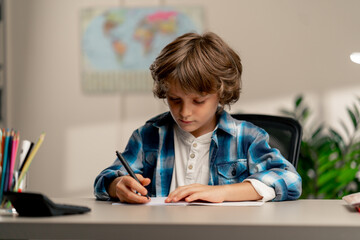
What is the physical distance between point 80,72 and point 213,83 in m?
2.72

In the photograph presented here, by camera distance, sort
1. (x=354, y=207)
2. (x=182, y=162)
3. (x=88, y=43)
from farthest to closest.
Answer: (x=88, y=43), (x=182, y=162), (x=354, y=207)

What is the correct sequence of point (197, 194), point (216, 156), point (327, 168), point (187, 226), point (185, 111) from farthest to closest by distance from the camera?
point (327, 168) < point (216, 156) < point (185, 111) < point (197, 194) < point (187, 226)

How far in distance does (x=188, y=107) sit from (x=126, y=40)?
270cm

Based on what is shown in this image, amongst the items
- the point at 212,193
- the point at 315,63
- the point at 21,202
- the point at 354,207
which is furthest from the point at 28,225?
the point at 315,63

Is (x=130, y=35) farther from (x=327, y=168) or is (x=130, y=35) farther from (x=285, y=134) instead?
(x=285, y=134)

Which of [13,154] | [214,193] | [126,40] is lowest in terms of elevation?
[214,193]

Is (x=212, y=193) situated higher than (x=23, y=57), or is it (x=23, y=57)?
(x=23, y=57)

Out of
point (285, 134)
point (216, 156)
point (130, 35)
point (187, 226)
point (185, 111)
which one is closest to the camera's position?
point (187, 226)

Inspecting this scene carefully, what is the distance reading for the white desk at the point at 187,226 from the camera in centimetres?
85

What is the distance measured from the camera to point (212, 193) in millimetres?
1170

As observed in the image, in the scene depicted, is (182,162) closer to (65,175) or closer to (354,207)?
(354,207)

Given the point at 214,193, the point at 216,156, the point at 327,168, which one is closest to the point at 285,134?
the point at 216,156

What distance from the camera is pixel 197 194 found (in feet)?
3.78

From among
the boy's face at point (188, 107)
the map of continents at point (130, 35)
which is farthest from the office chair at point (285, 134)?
the map of continents at point (130, 35)
